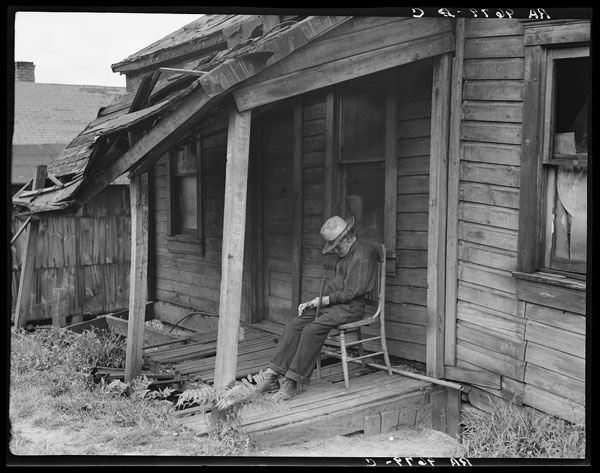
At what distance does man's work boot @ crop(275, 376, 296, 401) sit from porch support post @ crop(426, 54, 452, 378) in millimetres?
1330

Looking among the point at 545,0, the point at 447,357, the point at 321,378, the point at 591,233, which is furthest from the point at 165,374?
the point at 545,0

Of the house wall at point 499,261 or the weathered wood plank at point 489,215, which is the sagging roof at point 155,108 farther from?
the weathered wood plank at point 489,215

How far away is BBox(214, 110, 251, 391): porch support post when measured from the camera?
16.0 feet

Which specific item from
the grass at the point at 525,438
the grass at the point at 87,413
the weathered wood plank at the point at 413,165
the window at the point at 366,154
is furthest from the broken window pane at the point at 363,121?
the grass at the point at 87,413

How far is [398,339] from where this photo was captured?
6543 millimetres

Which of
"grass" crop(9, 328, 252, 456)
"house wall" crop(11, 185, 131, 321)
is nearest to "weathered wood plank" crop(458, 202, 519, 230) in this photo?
"grass" crop(9, 328, 252, 456)

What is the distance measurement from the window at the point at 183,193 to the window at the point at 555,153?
17.2 ft

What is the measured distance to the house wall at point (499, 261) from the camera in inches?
206

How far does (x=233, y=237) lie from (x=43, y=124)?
6734 mm

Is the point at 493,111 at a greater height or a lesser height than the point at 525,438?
greater

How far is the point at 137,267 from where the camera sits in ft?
21.2

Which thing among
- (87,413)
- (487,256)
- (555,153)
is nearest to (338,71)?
(555,153)

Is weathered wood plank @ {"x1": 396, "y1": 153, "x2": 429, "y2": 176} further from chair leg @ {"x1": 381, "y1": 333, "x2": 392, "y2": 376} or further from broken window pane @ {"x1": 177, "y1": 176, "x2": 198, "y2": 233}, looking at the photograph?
broken window pane @ {"x1": 177, "y1": 176, "x2": 198, "y2": 233}

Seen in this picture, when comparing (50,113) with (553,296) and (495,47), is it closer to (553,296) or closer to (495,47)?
(495,47)
